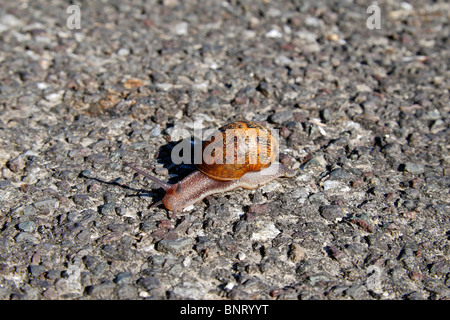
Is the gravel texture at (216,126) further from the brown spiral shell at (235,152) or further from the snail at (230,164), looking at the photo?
the brown spiral shell at (235,152)

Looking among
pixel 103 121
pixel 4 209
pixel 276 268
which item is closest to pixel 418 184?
pixel 276 268

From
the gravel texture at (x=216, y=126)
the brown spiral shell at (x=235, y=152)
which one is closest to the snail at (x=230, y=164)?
the brown spiral shell at (x=235, y=152)

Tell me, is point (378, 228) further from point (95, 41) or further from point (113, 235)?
point (95, 41)

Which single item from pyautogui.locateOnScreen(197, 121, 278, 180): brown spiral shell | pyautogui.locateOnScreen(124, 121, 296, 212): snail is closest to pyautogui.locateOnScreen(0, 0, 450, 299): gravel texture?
pyautogui.locateOnScreen(124, 121, 296, 212): snail

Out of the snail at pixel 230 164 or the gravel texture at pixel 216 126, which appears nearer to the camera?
the gravel texture at pixel 216 126

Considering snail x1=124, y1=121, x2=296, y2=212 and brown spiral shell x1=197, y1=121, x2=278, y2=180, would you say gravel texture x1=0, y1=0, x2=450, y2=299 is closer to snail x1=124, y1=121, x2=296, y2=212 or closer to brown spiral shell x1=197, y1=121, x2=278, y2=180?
snail x1=124, y1=121, x2=296, y2=212
